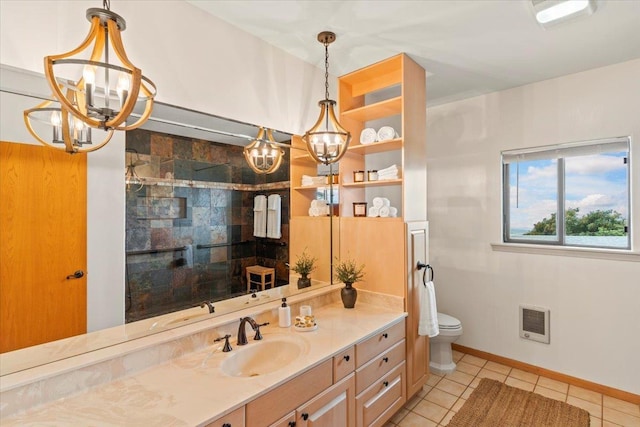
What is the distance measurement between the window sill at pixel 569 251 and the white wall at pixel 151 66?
240cm

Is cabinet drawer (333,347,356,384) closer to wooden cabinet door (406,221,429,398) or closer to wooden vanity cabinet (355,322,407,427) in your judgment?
wooden vanity cabinet (355,322,407,427)

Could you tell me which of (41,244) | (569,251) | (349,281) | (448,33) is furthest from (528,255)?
(41,244)

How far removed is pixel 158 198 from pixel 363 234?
5.07 feet

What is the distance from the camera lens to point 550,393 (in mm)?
2592

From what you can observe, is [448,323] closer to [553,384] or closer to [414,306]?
[414,306]

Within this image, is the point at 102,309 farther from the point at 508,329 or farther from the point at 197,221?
the point at 508,329

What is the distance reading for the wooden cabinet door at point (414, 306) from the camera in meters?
2.36

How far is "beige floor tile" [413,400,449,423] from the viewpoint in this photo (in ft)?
7.56

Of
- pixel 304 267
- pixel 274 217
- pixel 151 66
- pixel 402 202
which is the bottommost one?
pixel 304 267

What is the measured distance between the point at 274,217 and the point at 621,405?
3048 millimetres

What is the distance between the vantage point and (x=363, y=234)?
8.43 feet

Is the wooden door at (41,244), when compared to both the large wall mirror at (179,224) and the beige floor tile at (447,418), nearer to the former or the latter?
the large wall mirror at (179,224)

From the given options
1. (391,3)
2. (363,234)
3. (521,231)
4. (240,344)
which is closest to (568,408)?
(521,231)

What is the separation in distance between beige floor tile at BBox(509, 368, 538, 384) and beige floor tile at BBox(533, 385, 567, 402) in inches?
4.5
